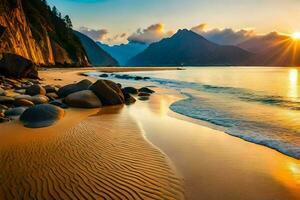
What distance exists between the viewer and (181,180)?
19.2 feet

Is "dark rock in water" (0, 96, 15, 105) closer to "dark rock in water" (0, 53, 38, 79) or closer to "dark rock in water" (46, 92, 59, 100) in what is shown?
"dark rock in water" (46, 92, 59, 100)

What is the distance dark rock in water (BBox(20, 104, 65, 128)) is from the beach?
0.52 metres

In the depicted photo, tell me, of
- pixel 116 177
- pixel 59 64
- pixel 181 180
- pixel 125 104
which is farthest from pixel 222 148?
pixel 59 64

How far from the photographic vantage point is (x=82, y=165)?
646cm

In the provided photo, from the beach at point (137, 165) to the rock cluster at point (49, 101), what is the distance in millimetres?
851

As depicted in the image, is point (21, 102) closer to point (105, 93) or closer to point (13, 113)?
point (13, 113)

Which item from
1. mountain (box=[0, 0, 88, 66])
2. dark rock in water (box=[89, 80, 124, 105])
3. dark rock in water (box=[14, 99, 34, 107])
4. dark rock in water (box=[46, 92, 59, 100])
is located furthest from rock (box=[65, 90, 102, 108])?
mountain (box=[0, 0, 88, 66])

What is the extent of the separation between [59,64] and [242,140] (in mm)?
83546

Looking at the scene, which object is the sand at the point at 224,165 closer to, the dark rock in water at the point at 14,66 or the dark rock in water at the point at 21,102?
the dark rock in water at the point at 21,102

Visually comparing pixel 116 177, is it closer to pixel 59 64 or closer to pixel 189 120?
pixel 189 120

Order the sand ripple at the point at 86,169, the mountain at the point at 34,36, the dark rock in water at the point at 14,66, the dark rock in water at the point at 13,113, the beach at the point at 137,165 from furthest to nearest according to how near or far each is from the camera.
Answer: the mountain at the point at 34,36
the dark rock in water at the point at 14,66
the dark rock in water at the point at 13,113
the beach at the point at 137,165
the sand ripple at the point at 86,169

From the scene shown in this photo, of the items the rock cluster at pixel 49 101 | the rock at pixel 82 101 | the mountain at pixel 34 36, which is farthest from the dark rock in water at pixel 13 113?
the mountain at pixel 34 36

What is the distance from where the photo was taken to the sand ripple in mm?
5121

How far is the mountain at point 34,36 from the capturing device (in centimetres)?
4438
